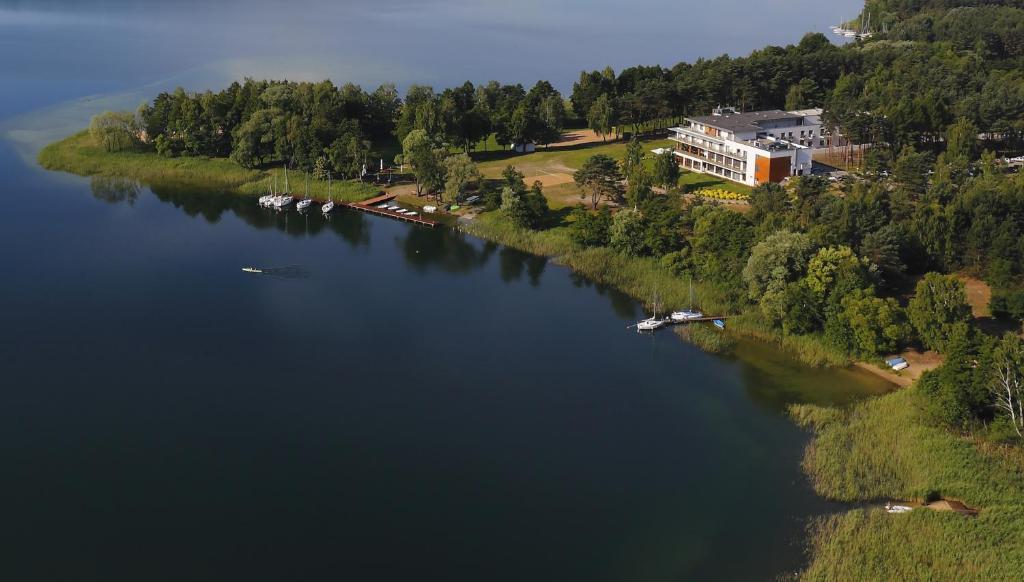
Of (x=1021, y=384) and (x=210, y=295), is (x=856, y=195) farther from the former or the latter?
(x=210, y=295)

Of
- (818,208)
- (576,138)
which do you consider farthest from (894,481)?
(576,138)

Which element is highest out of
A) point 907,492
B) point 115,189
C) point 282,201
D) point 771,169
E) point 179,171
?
point 771,169

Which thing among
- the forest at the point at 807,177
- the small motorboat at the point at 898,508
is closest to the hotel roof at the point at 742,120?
the forest at the point at 807,177

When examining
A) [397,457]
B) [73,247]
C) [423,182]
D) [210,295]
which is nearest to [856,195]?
[423,182]

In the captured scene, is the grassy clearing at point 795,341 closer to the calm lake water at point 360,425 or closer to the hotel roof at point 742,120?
the calm lake water at point 360,425

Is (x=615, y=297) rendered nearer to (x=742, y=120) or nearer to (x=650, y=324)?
(x=650, y=324)

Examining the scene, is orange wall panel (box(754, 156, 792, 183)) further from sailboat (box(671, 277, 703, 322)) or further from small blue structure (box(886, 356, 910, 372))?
small blue structure (box(886, 356, 910, 372))
